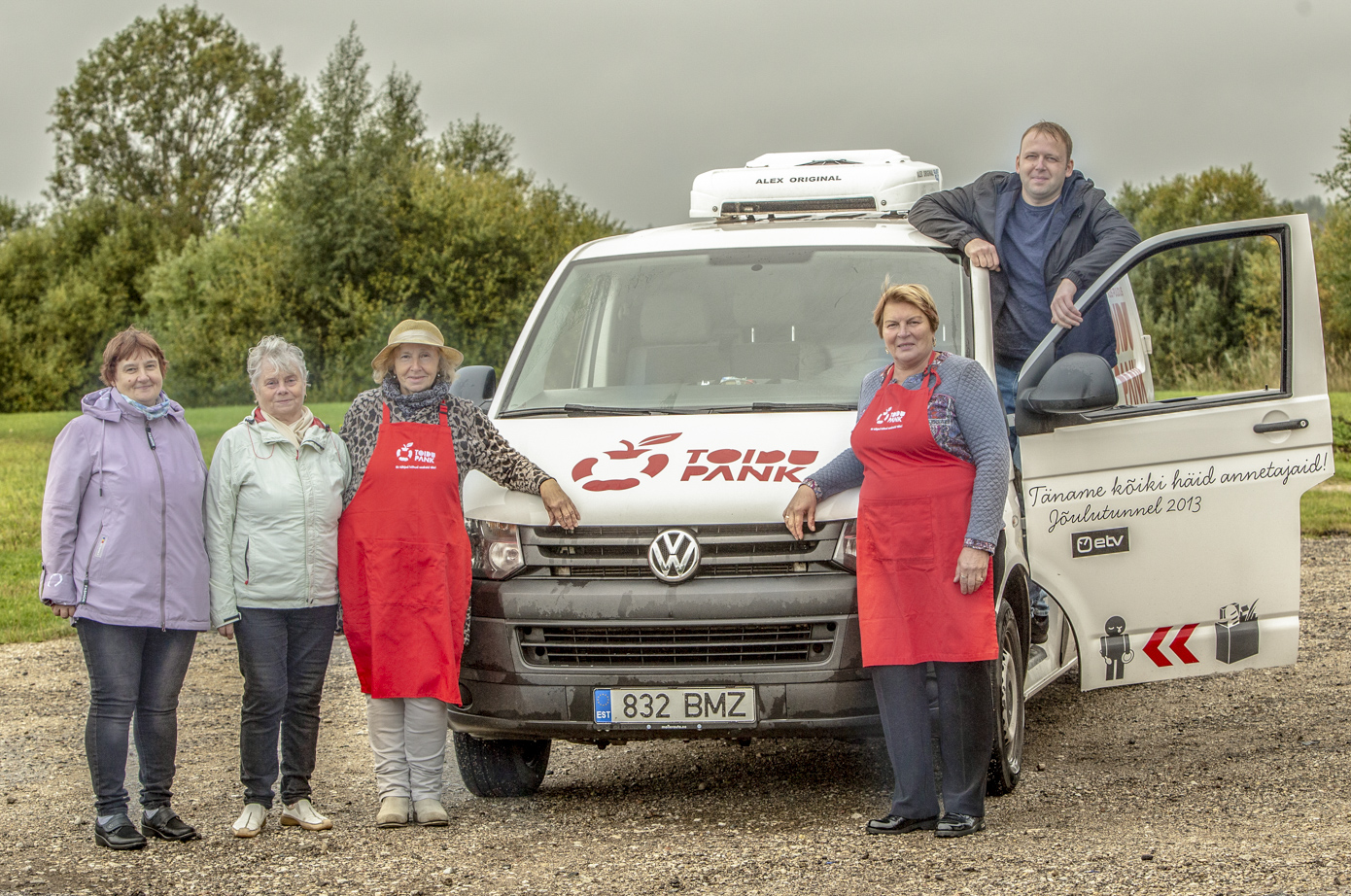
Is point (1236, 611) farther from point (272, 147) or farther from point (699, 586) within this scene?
point (272, 147)

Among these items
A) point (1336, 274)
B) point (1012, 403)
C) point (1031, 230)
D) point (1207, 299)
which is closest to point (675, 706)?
point (1012, 403)

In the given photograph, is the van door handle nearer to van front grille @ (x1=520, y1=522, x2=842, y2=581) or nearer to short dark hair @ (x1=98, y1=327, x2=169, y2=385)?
van front grille @ (x1=520, y1=522, x2=842, y2=581)

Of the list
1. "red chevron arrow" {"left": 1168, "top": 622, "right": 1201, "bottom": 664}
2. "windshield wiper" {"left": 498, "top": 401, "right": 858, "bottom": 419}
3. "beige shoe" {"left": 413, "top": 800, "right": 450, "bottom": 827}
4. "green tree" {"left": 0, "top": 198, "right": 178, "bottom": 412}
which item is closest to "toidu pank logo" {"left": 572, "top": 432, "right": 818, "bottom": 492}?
"windshield wiper" {"left": 498, "top": 401, "right": 858, "bottom": 419}

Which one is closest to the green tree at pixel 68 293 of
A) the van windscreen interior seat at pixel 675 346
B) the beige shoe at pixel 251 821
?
the van windscreen interior seat at pixel 675 346

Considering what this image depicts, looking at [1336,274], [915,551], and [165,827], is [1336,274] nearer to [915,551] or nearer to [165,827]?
[915,551]

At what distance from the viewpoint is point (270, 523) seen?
550cm

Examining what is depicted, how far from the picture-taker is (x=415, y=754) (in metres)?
5.63

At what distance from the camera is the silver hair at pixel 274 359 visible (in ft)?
18.4

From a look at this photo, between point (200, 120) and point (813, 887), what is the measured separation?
6671 centimetres

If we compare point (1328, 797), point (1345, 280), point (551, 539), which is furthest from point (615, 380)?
point (1345, 280)

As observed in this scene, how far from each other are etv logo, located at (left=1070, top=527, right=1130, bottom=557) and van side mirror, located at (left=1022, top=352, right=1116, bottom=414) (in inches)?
20.2

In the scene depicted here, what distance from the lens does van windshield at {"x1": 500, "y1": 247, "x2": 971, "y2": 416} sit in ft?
19.7

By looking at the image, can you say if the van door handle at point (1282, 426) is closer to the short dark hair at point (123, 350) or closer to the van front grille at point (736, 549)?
the van front grille at point (736, 549)

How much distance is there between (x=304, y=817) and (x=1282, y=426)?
380 cm
